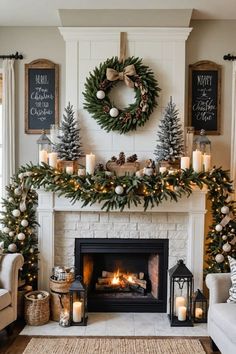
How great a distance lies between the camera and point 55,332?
3.92 meters

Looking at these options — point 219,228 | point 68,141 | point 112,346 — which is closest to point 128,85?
point 68,141

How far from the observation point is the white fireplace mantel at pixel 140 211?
429 cm

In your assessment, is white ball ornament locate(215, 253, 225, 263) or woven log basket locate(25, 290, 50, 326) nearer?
woven log basket locate(25, 290, 50, 326)

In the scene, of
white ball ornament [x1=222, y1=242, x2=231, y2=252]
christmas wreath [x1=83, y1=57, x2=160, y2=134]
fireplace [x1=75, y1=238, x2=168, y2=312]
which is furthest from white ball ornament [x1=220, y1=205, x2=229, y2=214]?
christmas wreath [x1=83, y1=57, x2=160, y2=134]

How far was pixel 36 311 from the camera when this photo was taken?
13.3 ft

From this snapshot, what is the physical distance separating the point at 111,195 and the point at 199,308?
148 centimetres

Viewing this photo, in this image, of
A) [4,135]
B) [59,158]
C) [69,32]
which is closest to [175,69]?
[69,32]

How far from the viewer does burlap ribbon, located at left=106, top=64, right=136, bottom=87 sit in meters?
4.27

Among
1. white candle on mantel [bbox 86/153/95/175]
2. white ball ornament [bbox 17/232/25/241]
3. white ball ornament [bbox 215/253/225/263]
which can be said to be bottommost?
white ball ornament [bbox 215/253/225/263]

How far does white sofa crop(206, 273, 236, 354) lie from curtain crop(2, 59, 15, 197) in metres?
2.47

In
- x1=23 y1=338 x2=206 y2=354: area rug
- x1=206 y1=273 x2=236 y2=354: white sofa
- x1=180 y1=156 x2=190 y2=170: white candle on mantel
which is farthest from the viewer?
x1=180 y1=156 x2=190 y2=170: white candle on mantel

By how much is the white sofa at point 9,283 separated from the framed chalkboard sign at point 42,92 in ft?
4.98

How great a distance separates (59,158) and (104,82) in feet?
3.02

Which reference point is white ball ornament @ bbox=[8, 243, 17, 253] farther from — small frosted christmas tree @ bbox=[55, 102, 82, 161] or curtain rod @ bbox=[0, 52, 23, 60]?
curtain rod @ bbox=[0, 52, 23, 60]
